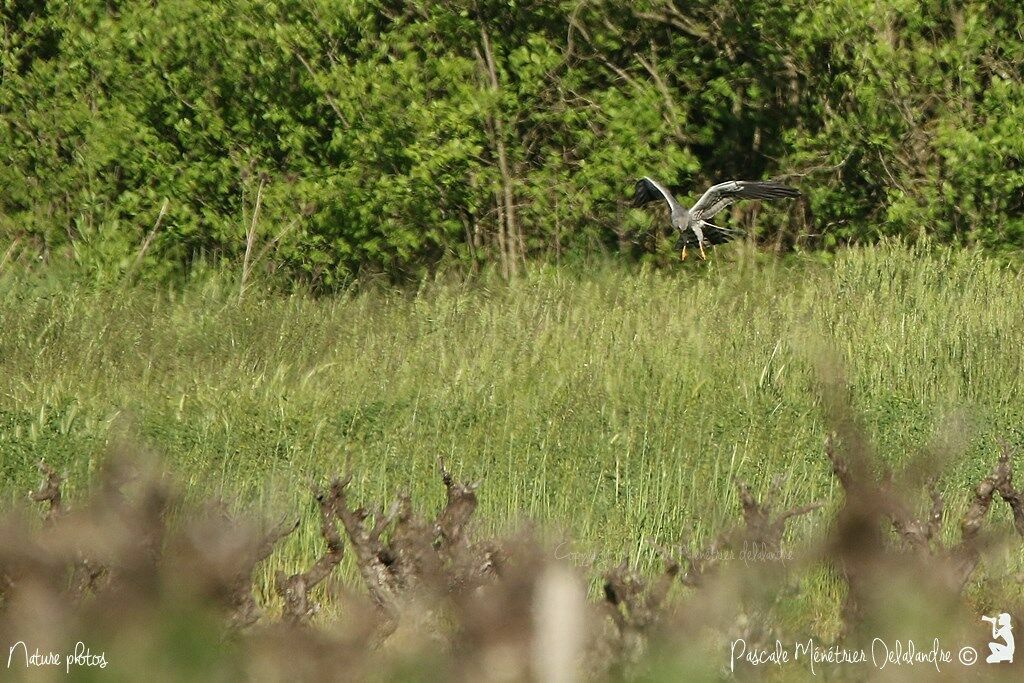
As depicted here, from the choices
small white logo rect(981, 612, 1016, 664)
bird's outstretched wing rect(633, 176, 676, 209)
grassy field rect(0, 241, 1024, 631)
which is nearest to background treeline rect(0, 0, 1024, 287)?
bird's outstretched wing rect(633, 176, 676, 209)

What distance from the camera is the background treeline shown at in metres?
11.3

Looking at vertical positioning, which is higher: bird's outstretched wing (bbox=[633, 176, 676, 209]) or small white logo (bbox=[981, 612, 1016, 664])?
small white logo (bbox=[981, 612, 1016, 664])

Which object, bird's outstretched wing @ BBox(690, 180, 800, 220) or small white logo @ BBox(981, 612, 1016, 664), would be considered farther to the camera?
bird's outstretched wing @ BBox(690, 180, 800, 220)

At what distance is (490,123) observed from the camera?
39.2 ft

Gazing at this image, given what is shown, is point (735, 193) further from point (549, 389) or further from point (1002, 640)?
point (1002, 640)

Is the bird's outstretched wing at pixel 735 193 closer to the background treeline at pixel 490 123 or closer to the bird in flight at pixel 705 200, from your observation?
the bird in flight at pixel 705 200

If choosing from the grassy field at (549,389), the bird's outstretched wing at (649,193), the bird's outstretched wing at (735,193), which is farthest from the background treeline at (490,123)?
the grassy field at (549,389)

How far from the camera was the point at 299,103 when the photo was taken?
481 inches

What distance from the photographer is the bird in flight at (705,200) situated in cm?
1021

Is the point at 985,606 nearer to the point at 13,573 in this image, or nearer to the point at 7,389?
the point at 13,573

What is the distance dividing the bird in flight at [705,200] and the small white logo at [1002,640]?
692 centimetres

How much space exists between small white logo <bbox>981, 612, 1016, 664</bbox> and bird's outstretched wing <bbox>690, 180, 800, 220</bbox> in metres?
6.90

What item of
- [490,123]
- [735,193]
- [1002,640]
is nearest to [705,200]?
[735,193]

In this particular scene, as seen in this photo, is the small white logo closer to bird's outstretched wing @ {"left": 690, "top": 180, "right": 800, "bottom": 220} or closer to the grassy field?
the grassy field
